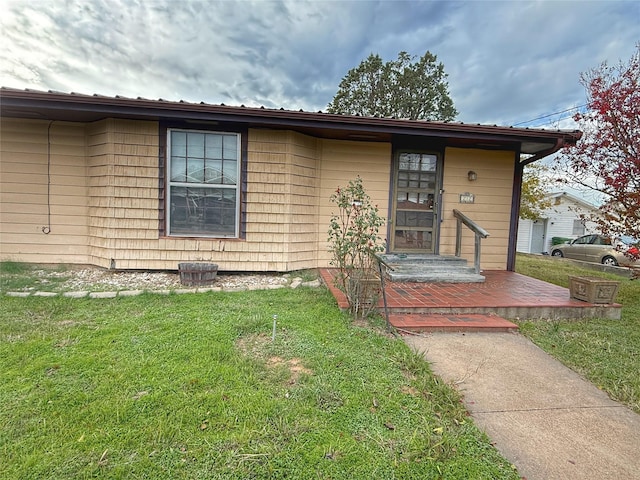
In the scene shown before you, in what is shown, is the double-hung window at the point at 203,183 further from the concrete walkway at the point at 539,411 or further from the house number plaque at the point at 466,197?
the house number plaque at the point at 466,197

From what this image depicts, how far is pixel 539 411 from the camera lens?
2121 millimetres

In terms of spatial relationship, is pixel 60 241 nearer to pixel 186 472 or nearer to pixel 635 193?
pixel 186 472

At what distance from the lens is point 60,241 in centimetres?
543

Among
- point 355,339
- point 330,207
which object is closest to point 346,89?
point 330,207

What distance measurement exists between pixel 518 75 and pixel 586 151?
644 cm

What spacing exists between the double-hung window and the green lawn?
4.37 m

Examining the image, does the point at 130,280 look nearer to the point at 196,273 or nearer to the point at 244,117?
the point at 196,273

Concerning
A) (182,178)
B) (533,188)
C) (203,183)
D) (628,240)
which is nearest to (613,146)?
(628,240)

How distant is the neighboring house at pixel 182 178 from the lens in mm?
4992

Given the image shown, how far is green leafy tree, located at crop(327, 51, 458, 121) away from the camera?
19.2 m

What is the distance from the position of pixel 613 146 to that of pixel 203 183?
254 inches

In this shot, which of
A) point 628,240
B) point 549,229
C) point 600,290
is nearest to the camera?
point 600,290

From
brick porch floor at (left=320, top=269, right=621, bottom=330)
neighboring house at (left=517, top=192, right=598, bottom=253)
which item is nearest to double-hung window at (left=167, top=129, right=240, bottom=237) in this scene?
brick porch floor at (left=320, top=269, right=621, bottom=330)

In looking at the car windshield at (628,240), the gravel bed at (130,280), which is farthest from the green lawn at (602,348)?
the gravel bed at (130,280)
